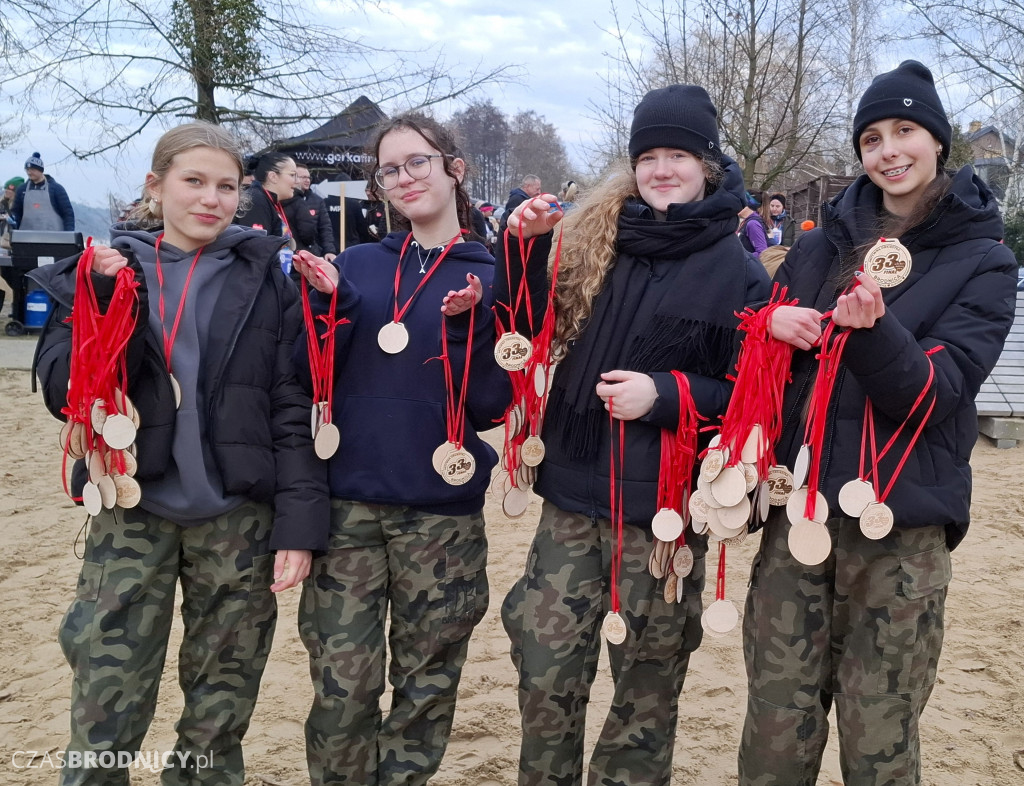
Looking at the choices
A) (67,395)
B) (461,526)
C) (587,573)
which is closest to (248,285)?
(67,395)

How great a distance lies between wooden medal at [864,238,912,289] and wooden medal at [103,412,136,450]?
69.8 inches

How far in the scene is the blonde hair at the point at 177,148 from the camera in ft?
7.43

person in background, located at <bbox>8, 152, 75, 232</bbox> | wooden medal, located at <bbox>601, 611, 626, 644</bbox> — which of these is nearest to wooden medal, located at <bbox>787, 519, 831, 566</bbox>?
wooden medal, located at <bbox>601, 611, 626, 644</bbox>

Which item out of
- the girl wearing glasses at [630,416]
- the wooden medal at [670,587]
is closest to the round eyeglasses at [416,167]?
the girl wearing glasses at [630,416]

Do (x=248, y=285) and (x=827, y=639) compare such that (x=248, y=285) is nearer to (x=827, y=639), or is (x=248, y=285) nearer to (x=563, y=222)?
Answer: (x=563, y=222)

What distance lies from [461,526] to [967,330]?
136 centimetres

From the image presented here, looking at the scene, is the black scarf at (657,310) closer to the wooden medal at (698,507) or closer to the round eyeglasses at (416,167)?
the wooden medal at (698,507)

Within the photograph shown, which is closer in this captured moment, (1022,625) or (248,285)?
(248,285)

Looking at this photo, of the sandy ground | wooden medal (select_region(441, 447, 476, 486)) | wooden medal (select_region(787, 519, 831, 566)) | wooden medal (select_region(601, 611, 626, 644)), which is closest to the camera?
wooden medal (select_region(787, 519, 831, 566))

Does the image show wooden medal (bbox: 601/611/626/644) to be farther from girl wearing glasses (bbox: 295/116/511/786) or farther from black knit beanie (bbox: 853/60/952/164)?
black knit beanie (bbox: 853/60/952/164)

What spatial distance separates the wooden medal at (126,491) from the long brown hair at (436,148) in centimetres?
103

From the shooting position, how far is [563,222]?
245 centimetres

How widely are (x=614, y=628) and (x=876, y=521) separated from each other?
0.70 m

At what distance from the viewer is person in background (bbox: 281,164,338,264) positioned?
25.7 feet
